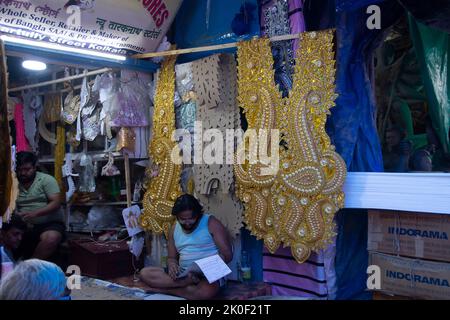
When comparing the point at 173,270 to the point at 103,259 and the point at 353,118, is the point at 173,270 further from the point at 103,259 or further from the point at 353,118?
the point at 353,118

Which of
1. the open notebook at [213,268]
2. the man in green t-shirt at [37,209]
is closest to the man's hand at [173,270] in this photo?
the open notebook at [213,268]

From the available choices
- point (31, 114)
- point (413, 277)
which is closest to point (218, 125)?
point (413, 277)

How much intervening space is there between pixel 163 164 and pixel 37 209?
1.36m

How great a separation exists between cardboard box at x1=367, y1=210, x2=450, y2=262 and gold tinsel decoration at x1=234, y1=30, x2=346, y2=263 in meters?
0.32

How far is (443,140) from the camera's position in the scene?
12.0 ft

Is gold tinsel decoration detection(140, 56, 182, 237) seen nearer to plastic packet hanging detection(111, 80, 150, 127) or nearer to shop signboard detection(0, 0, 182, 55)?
plastic packet hanging detection(111, 80, 150, 127)

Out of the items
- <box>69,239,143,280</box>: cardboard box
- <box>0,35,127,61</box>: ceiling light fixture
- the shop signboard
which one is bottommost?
<box>69,239,143,280</box>: cardboard box

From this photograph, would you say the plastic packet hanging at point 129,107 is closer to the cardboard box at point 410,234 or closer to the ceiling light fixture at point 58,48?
the ceiling light fixture at point 58,48

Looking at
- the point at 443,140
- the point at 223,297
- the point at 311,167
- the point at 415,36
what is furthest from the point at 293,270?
the point at 415,36

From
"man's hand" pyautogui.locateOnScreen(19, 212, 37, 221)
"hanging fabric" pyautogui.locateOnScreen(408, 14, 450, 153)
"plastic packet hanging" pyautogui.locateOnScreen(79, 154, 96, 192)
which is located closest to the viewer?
"hanging fabric" pyautogui.locateOnScreen(408, 14, 450, 153)

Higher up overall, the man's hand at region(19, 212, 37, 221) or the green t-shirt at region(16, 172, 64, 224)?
the green t-shirt at region(16, 172, 64, 224)

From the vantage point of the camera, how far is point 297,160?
362 cm

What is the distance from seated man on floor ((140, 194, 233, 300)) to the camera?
3.82 meters

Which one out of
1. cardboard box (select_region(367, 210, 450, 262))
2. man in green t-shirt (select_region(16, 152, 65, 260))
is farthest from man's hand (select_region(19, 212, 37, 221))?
cardboard box (select_region(367, 210, 450, 262))
